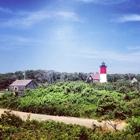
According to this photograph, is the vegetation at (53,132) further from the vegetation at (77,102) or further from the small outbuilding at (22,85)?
the small outbuilding at (22,85)

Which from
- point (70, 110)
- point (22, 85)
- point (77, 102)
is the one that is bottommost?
point (70, 110)

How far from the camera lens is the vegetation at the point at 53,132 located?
9039 mm

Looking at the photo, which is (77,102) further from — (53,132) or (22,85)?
(22,85)

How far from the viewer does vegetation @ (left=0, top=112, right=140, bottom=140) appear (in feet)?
29.7

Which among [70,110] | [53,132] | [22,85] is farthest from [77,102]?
[22,85]

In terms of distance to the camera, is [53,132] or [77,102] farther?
[77,102]

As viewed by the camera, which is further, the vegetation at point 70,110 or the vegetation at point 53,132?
the vegetation at point 70,110

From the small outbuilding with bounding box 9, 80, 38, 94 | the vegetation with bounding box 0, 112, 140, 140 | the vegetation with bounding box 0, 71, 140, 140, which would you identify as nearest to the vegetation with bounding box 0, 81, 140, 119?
the vegetation with bounding box 0, 71, 140, 140

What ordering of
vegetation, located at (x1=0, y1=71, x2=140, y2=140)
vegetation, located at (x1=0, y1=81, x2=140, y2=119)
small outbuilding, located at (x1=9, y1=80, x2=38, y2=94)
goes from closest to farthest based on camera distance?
vegetation, located at (x1=0, y1=71, x2=140, y2=140) → vegetation, located at (x1=0, y1=81, x2=140, y2=119) → small outbuilding, located at (x1=9, y1=80, x2=38, y2=94)

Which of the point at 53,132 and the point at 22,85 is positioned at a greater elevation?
the point at 22,85

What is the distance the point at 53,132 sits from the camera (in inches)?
404

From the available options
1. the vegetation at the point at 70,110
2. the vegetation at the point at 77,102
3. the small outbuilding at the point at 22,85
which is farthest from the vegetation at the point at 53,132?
the small outbuilding at the point at 22,85

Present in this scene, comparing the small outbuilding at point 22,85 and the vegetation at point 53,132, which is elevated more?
the small outbuilding at point 22,85

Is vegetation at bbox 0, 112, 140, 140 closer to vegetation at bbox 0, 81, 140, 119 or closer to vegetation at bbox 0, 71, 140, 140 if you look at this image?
vegetation at bbox 0, 71, 140, 140
